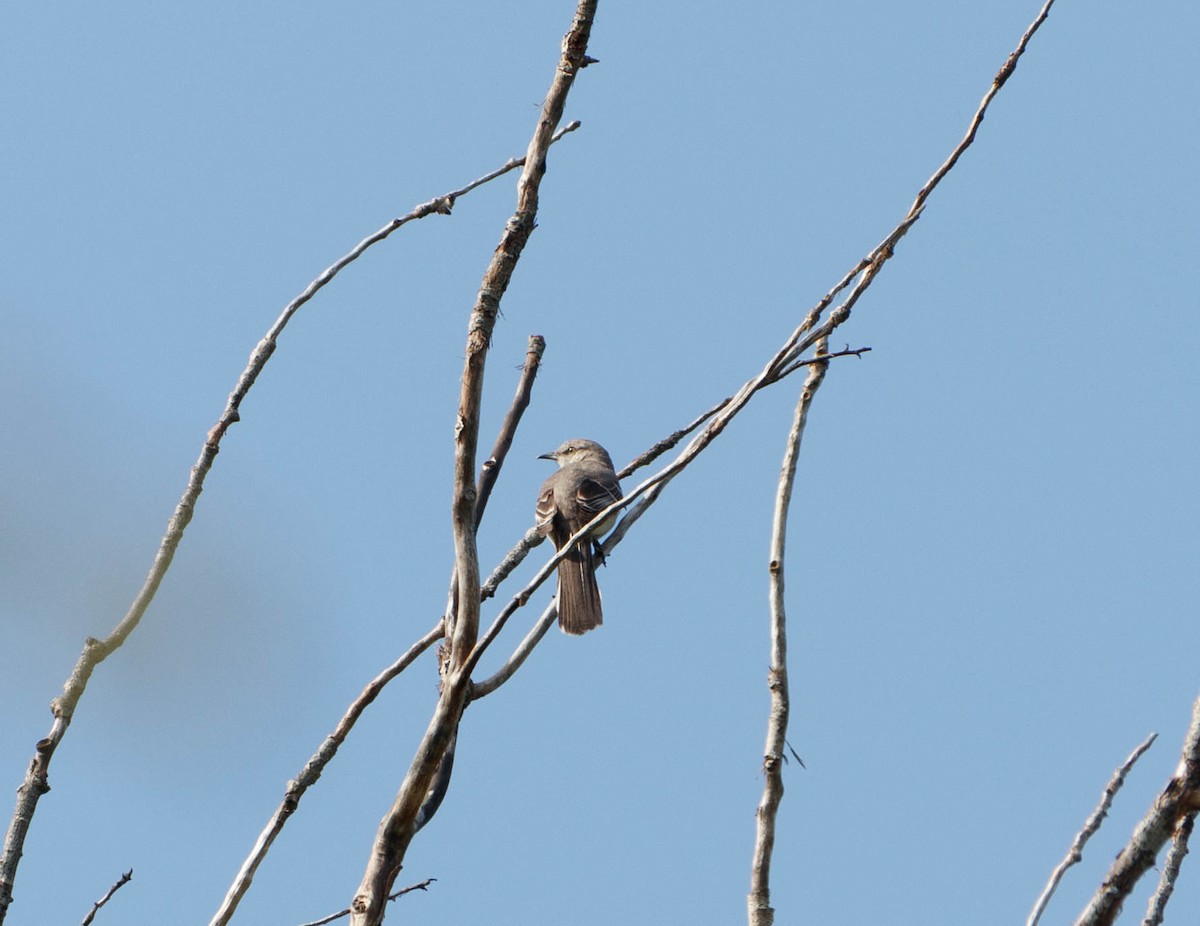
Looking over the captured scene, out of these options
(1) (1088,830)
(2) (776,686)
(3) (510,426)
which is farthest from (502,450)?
(1) (1088,830)

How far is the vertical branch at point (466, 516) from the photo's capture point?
3.61 meters

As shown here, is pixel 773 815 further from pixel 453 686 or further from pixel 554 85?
pixel 554 85

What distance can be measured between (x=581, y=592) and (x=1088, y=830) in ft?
14.1

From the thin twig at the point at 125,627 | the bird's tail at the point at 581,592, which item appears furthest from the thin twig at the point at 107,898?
the bird's tail at the point at 581,592

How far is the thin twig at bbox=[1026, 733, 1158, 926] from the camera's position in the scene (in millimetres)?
3609

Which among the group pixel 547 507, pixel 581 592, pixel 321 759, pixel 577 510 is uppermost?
pixel 547 507

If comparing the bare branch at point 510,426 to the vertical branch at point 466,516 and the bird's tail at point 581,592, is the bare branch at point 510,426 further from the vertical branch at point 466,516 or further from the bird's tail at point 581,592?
the bird's tail at point 581,592

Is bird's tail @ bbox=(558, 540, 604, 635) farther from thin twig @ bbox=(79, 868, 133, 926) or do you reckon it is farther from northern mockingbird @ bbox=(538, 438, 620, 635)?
thin twig @ bbox=(79, 868, 133, 926)

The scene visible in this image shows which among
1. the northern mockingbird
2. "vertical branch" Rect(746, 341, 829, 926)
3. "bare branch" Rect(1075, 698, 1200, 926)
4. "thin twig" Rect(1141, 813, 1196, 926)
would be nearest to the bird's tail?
the northern mockingbird

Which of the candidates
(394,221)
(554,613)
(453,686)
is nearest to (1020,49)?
(394,221)

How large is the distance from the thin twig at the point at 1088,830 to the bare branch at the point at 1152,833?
35.7 inches

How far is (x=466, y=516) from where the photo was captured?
12.5 ft

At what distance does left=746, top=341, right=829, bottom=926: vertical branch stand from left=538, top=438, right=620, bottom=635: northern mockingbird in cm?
248

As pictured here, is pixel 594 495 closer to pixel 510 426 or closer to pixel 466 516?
pixel 510 426
